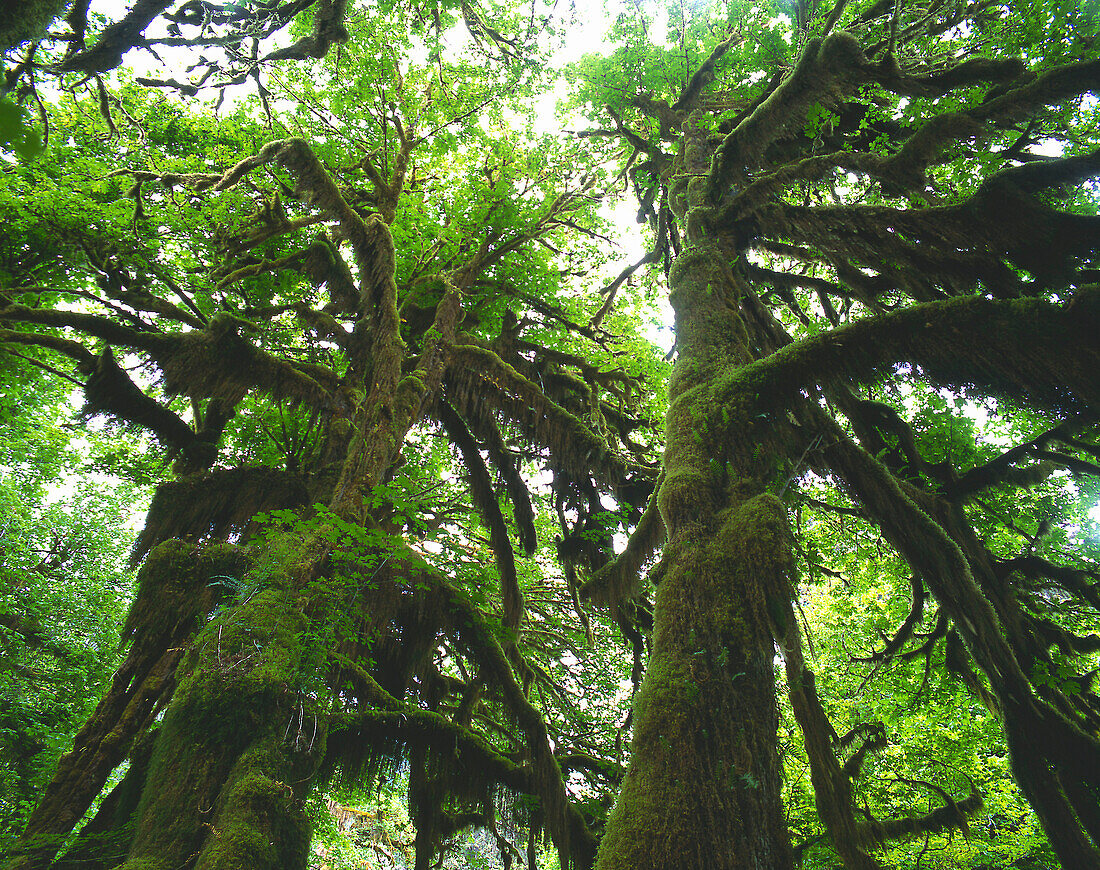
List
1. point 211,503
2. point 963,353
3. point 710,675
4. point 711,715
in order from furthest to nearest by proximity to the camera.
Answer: point 211,503 < point 963,353 < point 710,675 < point 711,715

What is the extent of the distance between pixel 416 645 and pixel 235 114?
36.5 ft

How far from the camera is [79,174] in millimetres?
7652

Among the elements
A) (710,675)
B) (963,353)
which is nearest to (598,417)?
(963,353)

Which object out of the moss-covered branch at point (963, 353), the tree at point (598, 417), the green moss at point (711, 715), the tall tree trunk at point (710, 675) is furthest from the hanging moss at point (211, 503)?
the moss-covered branch at point (963, 353)

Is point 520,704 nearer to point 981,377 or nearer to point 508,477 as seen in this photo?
point 508,477

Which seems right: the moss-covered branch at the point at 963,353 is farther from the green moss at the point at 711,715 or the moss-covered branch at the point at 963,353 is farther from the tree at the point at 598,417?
the green moss at the point at 711,715

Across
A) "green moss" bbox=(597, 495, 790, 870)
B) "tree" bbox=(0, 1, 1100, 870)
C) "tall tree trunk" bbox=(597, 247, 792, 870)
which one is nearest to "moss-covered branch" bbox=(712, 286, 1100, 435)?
"tree" bbox=(0, 1, 1100, 870)

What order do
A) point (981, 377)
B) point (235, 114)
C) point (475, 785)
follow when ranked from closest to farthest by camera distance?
point (981, 377)
point (475, 785)
point (235, 114)

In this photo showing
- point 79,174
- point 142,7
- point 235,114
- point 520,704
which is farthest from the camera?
point 235,114

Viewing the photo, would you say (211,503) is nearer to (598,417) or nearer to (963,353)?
(598,417)

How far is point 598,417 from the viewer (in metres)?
8.47

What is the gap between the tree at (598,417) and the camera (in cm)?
313

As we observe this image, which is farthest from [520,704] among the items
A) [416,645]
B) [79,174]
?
[79,174]

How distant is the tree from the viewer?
3129 millimetres
